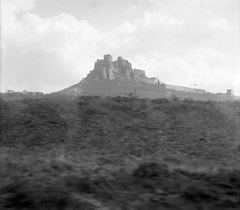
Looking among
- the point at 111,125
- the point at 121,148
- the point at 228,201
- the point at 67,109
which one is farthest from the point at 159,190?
the point at 67,109

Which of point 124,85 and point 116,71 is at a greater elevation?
point 116,71

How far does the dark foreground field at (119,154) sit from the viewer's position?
18.4 feet

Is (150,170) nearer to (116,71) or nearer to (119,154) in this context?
(119,154)

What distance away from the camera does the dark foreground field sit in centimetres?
560

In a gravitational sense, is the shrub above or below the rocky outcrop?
below

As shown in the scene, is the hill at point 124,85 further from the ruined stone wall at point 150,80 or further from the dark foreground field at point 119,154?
the dark foreground field at point 119,154

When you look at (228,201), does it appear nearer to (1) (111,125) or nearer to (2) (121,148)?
(2) (121,148)

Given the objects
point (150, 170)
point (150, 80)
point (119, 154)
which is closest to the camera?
point (150, 170)

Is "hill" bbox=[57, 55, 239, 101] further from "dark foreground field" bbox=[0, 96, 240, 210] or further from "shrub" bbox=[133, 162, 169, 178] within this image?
"shrub" bbox=[133, 162, 169, 178]

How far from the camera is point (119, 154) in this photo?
845cm

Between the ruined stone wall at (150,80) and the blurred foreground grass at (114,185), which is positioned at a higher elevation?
the ruined stone wall at (150,80)

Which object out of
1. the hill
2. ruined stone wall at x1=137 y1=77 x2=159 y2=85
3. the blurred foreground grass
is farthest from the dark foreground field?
ruined stone wall at x1=137 y1=77 x2=159 y2=85

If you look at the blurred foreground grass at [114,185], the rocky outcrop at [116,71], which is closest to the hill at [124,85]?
the rocky outcrop at [116,71]

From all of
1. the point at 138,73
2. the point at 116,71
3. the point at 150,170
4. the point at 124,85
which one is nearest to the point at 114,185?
the point at 150,170
